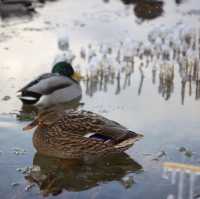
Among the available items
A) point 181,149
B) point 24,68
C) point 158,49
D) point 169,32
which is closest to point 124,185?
point 181,149

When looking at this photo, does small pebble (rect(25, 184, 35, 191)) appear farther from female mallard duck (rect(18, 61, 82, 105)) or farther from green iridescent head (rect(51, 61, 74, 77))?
green iridescent head (rect(51, 61, 74, 77))

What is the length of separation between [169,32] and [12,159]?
6461mm

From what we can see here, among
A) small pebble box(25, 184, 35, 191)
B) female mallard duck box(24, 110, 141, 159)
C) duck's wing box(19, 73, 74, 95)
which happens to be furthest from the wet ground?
duck's wing box(19, 73, 74, 95)

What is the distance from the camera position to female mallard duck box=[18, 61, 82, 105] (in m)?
7.66

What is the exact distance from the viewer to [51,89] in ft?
26.1

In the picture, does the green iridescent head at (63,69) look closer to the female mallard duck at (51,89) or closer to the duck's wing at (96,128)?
the female mallard duck at (51,89)

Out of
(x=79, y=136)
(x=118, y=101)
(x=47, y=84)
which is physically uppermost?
(x=79, y=136)

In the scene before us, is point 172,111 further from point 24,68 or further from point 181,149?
point 24,68

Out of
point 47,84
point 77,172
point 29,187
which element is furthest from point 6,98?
point 29,187

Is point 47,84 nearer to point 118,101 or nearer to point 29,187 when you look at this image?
point 118,101

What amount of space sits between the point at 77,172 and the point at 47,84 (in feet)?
10.0

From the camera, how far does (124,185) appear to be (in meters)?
4.77

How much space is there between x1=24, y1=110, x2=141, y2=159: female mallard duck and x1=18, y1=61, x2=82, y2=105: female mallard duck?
232 centimetres

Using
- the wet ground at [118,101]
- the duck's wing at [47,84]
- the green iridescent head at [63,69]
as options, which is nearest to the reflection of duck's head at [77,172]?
the wet ground at [118,101]
